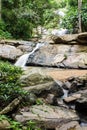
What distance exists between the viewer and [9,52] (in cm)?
1581

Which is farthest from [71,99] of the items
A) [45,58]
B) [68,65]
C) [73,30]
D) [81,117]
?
[73,30]

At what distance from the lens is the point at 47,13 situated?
23922 millimetres

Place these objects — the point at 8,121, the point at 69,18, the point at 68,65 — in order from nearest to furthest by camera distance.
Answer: the point at 8,121, the point at 68,65, the point at 69,18

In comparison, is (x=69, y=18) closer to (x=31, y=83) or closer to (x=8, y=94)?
(x=31, y=83)

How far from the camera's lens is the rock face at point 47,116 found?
273 inches

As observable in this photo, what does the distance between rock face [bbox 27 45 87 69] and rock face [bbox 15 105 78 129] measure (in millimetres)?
6399

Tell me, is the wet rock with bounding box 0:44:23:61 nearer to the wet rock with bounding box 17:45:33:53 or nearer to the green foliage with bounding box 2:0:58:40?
the wet rock with bounding box 17:45:33:53

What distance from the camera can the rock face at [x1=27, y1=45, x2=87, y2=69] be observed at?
14182 mm

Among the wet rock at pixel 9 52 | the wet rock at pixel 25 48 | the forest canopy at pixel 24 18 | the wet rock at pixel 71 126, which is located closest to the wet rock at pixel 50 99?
the wet rock at pixel 71 126

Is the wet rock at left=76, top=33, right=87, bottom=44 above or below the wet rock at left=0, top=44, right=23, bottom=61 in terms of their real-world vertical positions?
above

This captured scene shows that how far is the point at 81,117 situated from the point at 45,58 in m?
7.62

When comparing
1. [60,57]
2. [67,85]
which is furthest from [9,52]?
[67,85]

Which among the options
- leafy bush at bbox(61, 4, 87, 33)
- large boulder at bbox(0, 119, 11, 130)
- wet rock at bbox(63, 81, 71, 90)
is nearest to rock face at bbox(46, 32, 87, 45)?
leafy bush at bbox(61, 4, 87, 33)

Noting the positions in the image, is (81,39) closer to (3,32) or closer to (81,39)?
(81,39)
